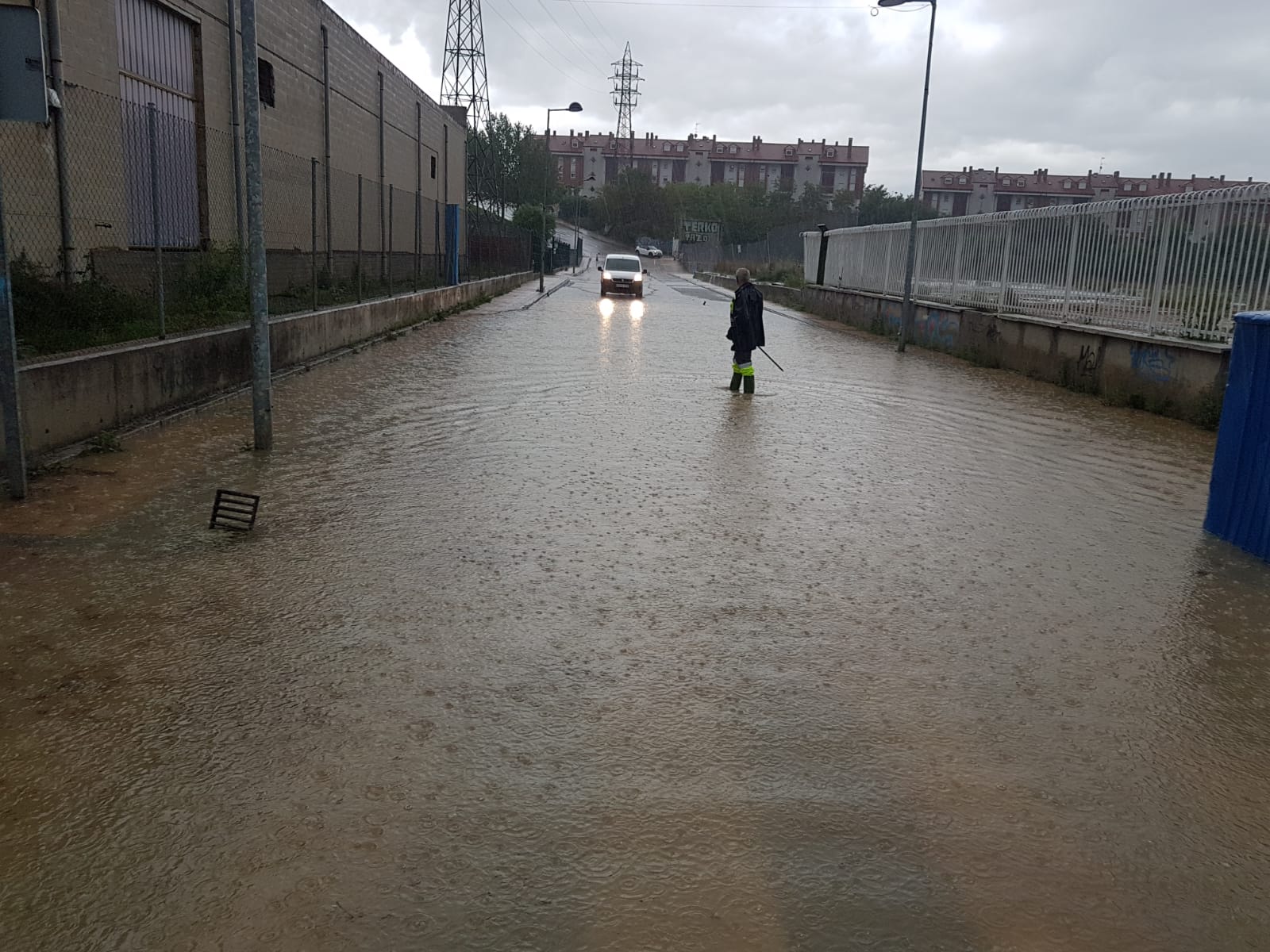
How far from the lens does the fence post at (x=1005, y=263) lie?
723 inches

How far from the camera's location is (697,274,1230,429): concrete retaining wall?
Answer: 39.3 feet

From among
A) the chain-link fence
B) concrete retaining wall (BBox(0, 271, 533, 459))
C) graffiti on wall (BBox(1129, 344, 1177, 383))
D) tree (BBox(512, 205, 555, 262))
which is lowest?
concrete retaining wall (BBox(0, 271, 533, 459))

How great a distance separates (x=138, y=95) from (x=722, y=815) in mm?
14943

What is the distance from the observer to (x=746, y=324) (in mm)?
12492

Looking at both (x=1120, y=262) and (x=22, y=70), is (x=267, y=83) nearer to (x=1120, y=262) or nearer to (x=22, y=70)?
(x=22, y=70)

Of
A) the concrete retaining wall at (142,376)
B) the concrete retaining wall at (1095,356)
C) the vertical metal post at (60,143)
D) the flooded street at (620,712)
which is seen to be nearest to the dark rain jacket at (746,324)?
the flooded street at (620,712)

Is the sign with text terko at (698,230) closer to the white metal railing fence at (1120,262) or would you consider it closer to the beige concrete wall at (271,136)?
the beige concrete wall at (271,136)

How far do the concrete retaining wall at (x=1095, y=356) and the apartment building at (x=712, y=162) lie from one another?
121 m

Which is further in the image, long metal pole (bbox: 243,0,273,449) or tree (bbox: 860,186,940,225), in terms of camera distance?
tree (bbox: 860,186,940,225)

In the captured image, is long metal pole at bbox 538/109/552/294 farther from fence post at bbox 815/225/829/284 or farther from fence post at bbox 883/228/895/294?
fence post at bbox 883/228/895/294

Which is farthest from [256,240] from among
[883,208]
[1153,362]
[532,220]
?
[883,208]

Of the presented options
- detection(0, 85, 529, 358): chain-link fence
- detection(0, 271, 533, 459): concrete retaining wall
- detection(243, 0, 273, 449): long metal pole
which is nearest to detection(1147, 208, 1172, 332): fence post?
detection(243, 0, 273, 449): long metal pole

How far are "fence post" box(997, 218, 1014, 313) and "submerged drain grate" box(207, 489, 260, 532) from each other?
15.6 m

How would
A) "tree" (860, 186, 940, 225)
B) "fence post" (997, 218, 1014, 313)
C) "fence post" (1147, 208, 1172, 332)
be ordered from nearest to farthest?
"fence post" (1147, 208, 1172, 332), "fence post" (997, 218, 1014, 313), "tree" (860, 186, 940, 225)
